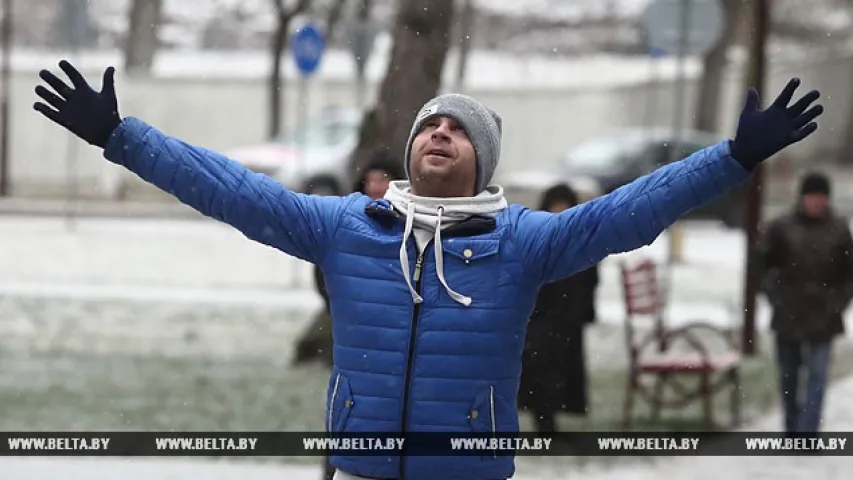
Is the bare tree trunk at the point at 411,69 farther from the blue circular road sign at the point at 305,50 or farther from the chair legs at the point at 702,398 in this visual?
the blue circular road sign at the point at 305,50

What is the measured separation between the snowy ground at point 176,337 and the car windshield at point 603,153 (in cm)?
459

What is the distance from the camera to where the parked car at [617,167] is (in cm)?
2636

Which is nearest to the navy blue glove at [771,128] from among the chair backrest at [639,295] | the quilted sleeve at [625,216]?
the quilted sleeve at [625,216]

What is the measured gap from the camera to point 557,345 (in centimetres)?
885

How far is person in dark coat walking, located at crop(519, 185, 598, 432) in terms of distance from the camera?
8625mm

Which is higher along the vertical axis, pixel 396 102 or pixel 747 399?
pixel 396 102

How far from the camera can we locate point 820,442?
9211mm

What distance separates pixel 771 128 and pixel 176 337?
31.6ft

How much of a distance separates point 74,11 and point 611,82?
82.2 feet

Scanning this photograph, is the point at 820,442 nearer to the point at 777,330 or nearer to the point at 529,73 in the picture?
the point at 777,330

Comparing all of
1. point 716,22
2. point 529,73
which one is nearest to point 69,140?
point 529,73

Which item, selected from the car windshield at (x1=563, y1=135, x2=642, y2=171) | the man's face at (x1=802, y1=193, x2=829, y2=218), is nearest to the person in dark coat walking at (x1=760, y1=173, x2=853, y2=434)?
the man's face at (x1=802, y1=193, x2=829, y2=218)

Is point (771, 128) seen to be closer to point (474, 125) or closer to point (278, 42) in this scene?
point (474, 125)

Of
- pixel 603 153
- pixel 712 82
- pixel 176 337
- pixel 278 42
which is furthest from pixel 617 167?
pixel 176 337
